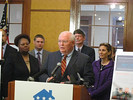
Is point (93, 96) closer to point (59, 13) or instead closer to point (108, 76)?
point (108, 76)

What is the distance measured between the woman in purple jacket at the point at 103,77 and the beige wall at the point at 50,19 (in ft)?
5.54

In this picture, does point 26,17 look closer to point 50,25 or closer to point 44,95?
point 50,25

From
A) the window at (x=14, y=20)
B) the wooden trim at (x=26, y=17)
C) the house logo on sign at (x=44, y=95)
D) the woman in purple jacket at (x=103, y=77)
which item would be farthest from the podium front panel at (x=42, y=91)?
the window at (x=14, y=20)

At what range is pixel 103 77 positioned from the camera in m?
3.39

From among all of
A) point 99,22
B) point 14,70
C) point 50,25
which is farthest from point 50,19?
point 14,70

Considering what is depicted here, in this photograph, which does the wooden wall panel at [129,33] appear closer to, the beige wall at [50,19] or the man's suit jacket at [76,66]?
the beige wall at [50,19]

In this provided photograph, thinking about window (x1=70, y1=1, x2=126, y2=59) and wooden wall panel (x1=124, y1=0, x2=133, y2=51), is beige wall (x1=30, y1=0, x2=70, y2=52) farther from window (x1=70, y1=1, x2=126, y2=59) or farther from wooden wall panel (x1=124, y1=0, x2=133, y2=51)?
wooden wall panel (x1=124, y1=0, x2=133, y2=51)

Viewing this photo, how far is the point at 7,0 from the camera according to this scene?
206 inches

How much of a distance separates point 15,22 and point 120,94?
3635mm

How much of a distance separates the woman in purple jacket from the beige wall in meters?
1.69

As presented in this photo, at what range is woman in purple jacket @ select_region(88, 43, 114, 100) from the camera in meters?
3.32

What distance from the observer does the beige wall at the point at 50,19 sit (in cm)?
512

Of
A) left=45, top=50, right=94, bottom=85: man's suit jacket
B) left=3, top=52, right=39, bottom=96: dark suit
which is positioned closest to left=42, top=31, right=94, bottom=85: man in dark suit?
left=45, top=50, right=94, bottom=85: man's suit jacket

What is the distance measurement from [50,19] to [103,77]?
7.33ft
